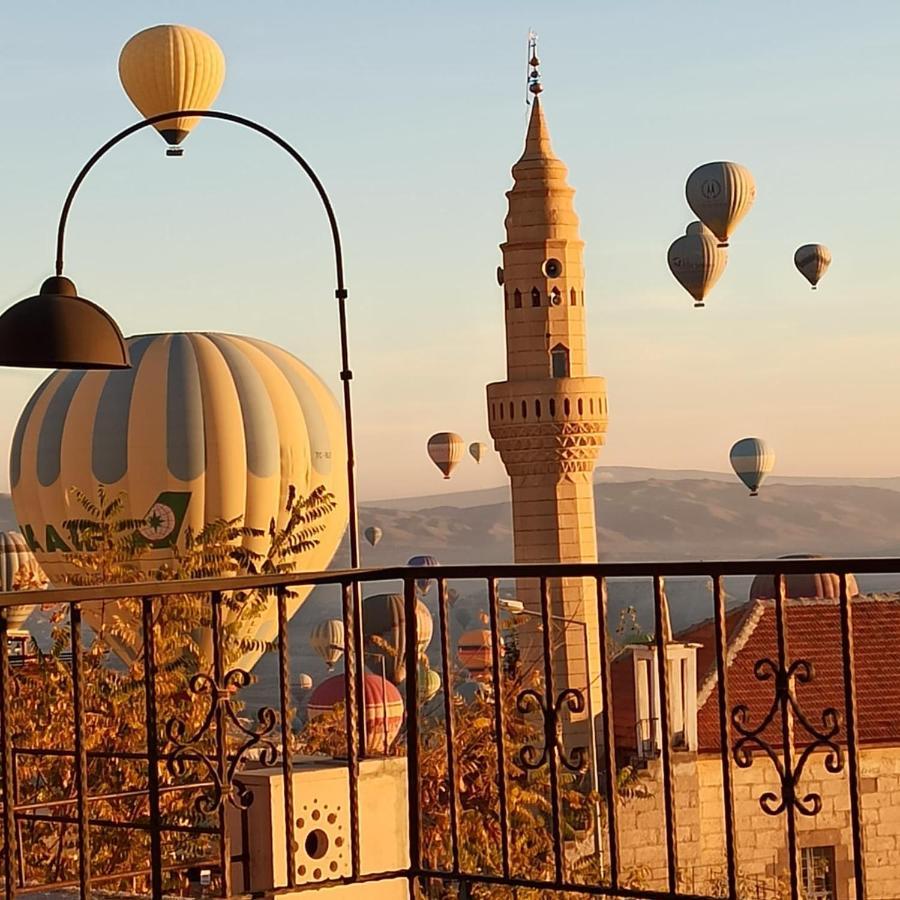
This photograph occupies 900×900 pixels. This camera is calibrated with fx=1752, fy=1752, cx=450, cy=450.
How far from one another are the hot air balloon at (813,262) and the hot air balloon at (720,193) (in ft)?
22.0

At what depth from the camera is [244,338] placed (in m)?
33.4

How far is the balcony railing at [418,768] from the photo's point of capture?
202 inches

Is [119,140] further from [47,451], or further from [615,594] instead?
[615,594]

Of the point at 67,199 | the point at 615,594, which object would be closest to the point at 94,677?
the point at 67,199

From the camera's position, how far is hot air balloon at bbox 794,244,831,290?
63.3 m

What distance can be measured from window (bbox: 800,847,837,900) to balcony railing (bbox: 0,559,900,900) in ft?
0.29

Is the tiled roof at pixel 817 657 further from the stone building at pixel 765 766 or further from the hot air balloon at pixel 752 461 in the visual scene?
the hot air balloon at pixel 752 461

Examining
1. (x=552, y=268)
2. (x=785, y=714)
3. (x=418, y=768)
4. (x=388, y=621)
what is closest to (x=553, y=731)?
(x=785, y=714)

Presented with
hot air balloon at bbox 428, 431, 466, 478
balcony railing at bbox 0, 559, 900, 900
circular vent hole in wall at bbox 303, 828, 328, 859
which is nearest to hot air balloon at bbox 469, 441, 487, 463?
hot air balloon at bbox 428, 431, 466, 478

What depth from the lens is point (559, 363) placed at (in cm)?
6381

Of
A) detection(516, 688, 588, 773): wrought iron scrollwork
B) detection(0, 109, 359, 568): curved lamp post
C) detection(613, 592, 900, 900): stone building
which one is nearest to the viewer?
detection(516, 688, 588, 773): wrought iron scrollwork

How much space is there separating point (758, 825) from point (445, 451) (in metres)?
40.0

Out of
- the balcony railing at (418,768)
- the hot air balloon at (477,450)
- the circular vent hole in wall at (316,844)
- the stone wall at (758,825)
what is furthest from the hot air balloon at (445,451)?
the circular vent hole in wall at (316,844)

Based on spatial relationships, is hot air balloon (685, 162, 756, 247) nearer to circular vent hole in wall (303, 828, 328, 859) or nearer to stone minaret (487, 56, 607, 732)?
stone minaret (487, 56, 607, 732)
